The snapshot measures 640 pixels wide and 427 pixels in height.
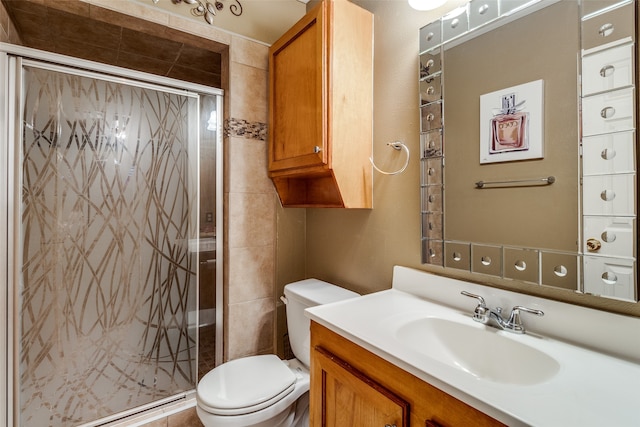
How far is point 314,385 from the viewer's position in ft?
3.48

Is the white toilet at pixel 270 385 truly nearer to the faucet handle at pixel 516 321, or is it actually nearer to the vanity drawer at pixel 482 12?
the faucet handle at pixel 516 321

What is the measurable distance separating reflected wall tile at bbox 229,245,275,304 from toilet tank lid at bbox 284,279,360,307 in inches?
10.4

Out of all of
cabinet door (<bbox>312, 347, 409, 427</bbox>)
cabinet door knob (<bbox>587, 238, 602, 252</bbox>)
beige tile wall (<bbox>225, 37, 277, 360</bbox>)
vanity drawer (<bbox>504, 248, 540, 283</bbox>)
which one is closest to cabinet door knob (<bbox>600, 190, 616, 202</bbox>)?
cabinet door knob (<bbox>587, 238, 602, 252</bbox>)

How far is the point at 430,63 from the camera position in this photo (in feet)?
4.03

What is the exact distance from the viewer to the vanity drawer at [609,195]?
0.79m

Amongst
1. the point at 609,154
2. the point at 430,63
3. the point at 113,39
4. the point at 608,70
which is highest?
the point at 113,39

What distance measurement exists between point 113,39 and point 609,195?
7.97 feet

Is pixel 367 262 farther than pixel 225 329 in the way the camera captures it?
No

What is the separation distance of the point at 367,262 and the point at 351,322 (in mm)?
602

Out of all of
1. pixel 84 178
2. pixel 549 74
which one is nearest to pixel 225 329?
pixel 84 178

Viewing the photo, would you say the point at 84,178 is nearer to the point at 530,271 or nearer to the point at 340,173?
the point at 340,173

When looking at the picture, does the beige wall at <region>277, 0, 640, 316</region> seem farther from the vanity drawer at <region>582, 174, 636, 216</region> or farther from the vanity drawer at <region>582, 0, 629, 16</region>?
the vanity drawer at <region>582, 0, 629, 16</region>

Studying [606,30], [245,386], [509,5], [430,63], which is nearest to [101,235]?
[245,386]

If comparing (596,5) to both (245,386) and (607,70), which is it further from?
(245,386)
